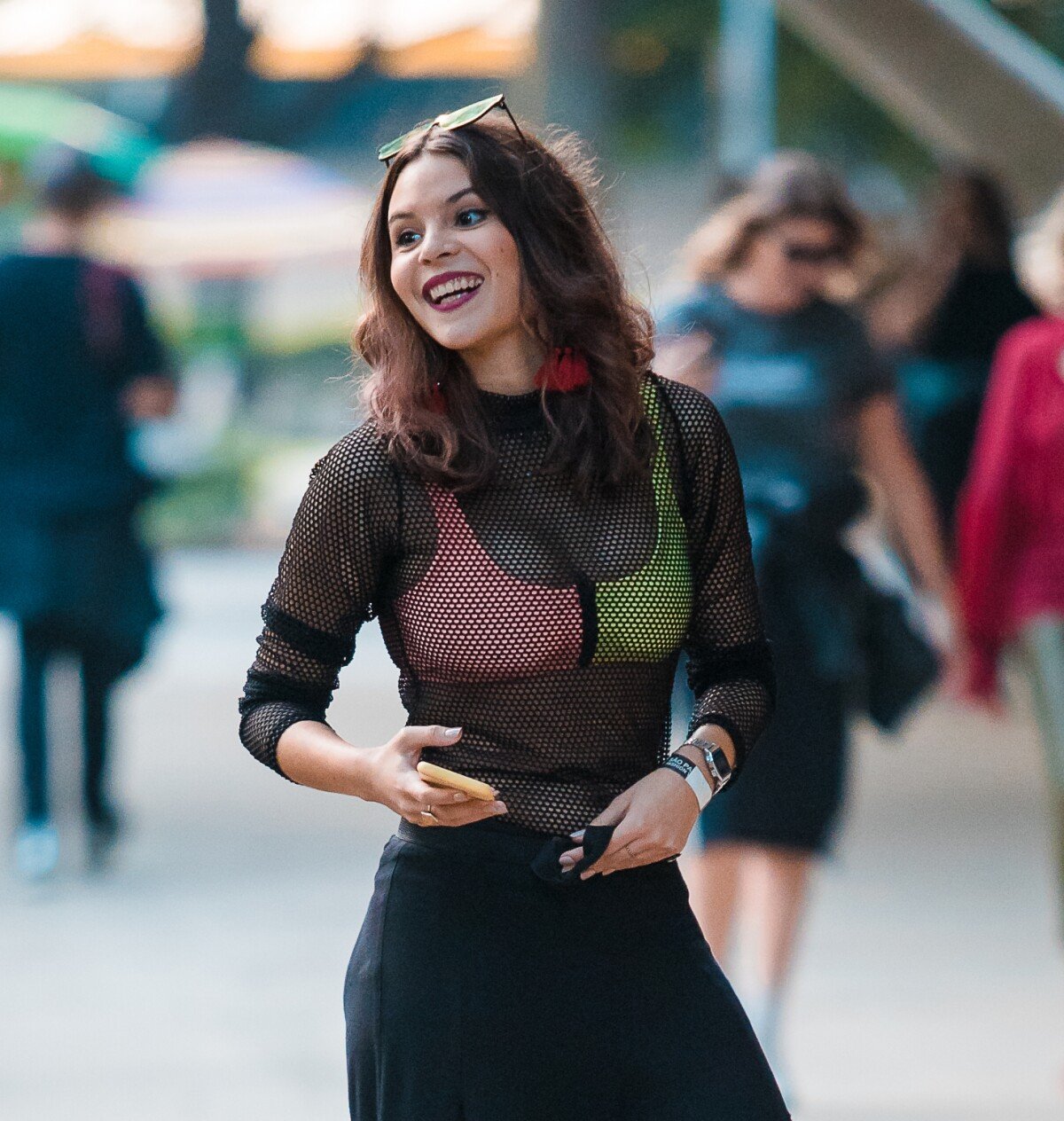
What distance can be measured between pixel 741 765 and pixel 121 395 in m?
4.25

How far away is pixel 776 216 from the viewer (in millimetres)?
4453

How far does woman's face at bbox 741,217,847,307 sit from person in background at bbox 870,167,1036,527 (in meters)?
4.06

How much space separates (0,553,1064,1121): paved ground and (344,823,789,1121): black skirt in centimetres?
205

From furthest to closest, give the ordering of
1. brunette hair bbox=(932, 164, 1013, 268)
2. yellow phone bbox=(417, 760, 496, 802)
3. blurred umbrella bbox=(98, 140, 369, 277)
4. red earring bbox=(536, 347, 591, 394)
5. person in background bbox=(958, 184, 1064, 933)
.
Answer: blurred umbrella bbox=(98, 140, 369, 277), brunette hair bbox=(932, 164, 1013, 268), person in background bbox=(958, 184, 1064, 933), red earring bbox=(536, 347, 591, 394), yellow phone bbox=(417, 760, 496, 802)

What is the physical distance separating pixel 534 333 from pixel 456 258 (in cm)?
13

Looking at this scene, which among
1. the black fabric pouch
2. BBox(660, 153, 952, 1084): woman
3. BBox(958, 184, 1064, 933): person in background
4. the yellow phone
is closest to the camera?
the yellow phone

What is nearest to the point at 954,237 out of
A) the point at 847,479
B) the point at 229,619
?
the point at 847,479

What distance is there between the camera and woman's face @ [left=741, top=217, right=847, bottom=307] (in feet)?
14.5

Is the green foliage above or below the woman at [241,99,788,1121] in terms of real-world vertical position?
above

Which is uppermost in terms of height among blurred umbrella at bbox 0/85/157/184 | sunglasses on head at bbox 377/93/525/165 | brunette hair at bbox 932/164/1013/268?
blurred umbrella at bbox 0/85/157/184

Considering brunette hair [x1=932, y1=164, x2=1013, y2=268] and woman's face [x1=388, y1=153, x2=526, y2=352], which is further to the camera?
brunette hair [x1=932, y1=164, x2=1013, y2=268]

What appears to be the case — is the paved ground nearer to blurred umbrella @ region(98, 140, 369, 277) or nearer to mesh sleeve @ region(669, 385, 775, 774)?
mesh sleeve @ region(669, 385, 775, 774)

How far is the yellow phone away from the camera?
→ 7.02 ft

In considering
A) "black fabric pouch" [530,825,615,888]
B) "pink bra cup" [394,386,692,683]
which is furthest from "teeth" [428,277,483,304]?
"black fabric pouch" [530,825,615,888]
